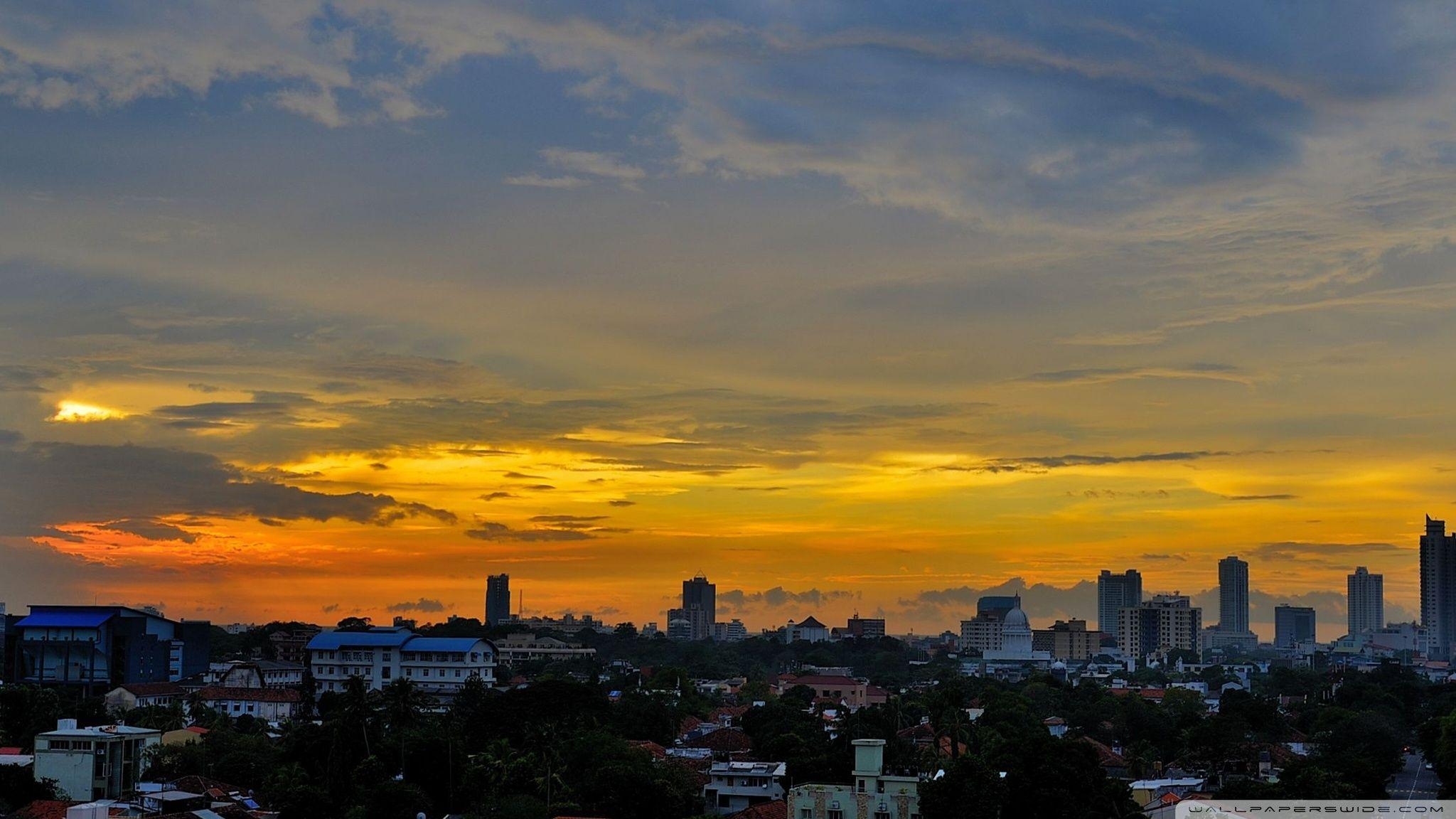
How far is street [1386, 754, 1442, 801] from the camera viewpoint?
203ft

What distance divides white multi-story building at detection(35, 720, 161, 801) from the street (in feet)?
148

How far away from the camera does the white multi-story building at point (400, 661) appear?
98375mm

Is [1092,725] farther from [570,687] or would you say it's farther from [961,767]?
[961,767]

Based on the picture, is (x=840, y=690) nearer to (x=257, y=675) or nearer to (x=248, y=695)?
(x=257, y=675)

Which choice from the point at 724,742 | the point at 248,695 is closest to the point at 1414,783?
the point at 724,742

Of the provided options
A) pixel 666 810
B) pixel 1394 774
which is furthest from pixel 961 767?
pixel 1394 774

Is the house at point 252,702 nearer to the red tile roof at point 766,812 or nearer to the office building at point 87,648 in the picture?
the office building at point 87,648

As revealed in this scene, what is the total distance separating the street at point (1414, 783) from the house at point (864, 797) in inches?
791

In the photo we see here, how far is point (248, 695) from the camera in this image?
91188 millimetres

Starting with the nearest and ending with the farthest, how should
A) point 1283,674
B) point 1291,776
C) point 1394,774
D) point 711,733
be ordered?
point 1291,776, point 1394,774, point 711,733, point 1283,674

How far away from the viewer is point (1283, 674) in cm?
15525

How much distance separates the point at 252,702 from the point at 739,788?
44251mm

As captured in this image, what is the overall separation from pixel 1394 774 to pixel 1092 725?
28.4m

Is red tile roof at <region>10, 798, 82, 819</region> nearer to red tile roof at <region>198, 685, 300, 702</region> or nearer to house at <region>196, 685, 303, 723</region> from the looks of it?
house at <region>196, 685, 303, 723</region>
